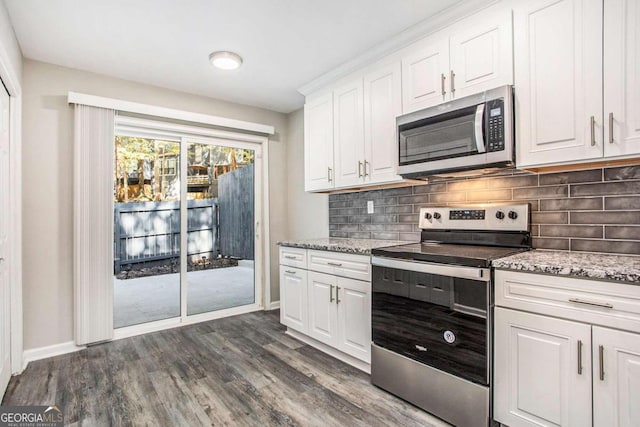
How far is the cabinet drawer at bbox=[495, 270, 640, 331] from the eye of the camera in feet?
4.32

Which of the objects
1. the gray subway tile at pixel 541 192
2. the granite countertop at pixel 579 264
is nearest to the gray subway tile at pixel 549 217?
the gray subway tile at pixel 541 192

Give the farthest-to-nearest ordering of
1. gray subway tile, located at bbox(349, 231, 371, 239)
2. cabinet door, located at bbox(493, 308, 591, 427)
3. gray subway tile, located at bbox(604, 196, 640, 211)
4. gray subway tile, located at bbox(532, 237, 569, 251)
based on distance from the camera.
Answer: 1. gray subway tile, located at bbox(349, 231, 371, 239)
2. gray subway tile, located at bbox(532, 237, 569, 251)
3. gray subway tile, located at bbox(604, 196, 640, 211)
4. cabinet door, located at bbox(493, 308, 591, 427)

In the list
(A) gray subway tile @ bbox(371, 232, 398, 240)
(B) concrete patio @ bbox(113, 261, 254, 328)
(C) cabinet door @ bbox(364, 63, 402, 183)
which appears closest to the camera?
(C) cabinet door @ bbox(364, 63, 402, 183)

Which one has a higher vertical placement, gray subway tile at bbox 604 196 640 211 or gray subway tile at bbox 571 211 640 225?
gray subway tile at bbox 604 196 640 211

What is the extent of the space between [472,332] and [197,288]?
3.31 m

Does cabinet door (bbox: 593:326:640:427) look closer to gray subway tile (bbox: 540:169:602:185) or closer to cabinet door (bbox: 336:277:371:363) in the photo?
gray subway tile (bbox: 540:169:602:185)

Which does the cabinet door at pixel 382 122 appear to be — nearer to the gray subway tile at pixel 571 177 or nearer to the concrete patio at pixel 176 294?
the gray subway tile at pixel 571 177

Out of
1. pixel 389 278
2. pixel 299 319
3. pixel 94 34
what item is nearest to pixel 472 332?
pixel 389 278

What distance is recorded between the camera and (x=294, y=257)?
119 inches

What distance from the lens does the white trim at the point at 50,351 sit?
265 cm

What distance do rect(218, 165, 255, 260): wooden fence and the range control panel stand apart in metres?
2.25

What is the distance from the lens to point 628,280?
1.30m

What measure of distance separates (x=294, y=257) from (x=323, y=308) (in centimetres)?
56

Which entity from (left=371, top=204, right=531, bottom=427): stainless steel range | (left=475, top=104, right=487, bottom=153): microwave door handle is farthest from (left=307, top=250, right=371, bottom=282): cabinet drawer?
(left=475, top=104, right=487, bottom=153): microwave door handle
